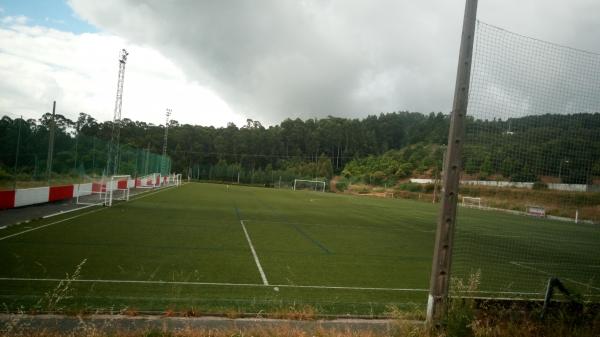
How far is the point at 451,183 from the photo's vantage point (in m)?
4.94

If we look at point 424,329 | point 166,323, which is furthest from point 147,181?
point 424,329

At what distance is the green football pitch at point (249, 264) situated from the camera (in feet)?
20.8

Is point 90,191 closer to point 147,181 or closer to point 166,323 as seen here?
point 147,181

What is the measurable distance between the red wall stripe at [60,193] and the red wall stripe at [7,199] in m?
3.47

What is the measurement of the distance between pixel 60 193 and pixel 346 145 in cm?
9817

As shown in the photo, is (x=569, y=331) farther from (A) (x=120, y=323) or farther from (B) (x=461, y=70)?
(A) (x=120, y=323)

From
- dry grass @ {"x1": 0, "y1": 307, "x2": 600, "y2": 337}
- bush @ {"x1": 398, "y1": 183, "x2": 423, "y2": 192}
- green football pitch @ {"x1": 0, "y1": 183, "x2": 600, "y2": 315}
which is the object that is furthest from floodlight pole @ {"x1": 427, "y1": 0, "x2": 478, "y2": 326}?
bush @ {"x1": 398, "y1": 183, "x2": 423, "y2": 192}

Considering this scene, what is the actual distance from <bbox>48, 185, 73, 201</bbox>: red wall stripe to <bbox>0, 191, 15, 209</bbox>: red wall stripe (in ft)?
11.4

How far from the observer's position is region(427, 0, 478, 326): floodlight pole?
16.1 ft

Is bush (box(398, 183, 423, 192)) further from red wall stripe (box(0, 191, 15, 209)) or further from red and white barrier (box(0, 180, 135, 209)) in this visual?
red wall stripe (box(0, 191, 15, 209))

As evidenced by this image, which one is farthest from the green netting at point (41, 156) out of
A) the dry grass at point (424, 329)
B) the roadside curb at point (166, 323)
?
the dry grass at point (424, 329)

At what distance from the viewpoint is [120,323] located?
4.80m

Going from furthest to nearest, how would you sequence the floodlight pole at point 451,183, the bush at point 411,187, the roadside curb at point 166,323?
the bush at point 411,187 < the floodlight pole at point 451,183 < the roadside curb at point 166,323

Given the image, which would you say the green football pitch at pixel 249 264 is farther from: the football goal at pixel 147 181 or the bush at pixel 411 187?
the bush at pixel 411 187
